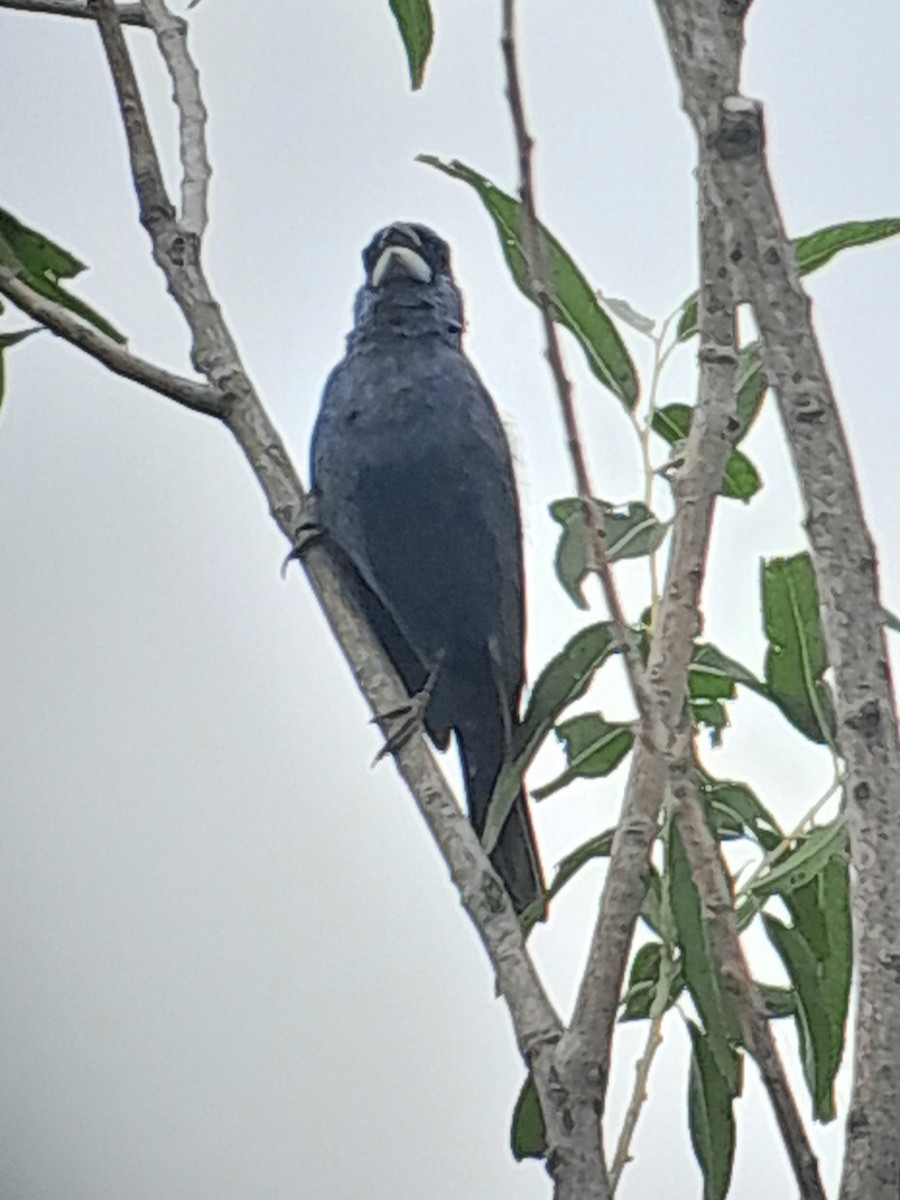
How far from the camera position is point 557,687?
1.71 m

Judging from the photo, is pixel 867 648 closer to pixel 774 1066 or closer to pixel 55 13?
pixel 774 1066

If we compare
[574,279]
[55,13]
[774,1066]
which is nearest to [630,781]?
[774,1066]

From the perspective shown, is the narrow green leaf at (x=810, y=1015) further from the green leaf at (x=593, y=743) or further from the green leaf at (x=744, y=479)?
the green leaf at (x=744, y=479)

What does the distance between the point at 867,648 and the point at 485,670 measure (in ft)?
4.57

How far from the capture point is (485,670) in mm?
2539

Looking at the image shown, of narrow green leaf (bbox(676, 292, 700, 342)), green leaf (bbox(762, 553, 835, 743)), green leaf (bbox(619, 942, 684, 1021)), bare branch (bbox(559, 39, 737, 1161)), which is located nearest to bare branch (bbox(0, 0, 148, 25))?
narrow green leaf (bbox(676, 292, 700, 342))

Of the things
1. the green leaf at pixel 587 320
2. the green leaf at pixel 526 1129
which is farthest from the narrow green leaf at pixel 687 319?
the green leaf at pixel 526 1129

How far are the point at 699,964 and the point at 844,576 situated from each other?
1.62ft

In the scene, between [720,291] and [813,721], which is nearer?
[720,291]

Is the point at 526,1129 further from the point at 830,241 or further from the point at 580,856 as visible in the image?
the point at 830,241

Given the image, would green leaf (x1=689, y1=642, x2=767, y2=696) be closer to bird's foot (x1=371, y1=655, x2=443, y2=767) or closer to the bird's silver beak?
bird's foot (x1=371, y1=655, x2=443, y2=767)

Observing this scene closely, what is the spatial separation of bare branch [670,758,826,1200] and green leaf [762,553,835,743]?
0.44m

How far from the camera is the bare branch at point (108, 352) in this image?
5.60 feet

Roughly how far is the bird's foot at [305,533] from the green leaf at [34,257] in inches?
14.5
